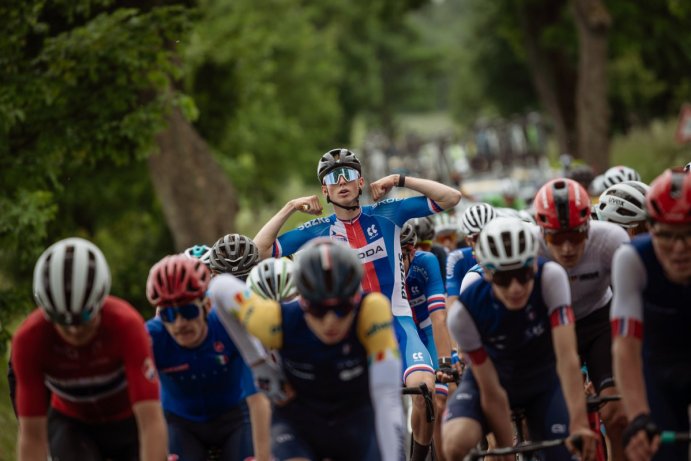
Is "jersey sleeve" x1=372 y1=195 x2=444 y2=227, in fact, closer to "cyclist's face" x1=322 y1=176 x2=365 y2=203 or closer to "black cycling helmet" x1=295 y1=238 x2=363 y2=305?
"cyclist's face" x1=322 y1=176 x2=365 y2=203

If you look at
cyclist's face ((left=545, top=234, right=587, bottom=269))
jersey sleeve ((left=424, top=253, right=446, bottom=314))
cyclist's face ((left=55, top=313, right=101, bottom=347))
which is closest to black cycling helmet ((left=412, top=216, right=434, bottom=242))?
jersey sleeve ((left=424, top=253, right=446, bottom=314))

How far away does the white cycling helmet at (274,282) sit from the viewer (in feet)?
22.6

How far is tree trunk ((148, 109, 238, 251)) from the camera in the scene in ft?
60.8

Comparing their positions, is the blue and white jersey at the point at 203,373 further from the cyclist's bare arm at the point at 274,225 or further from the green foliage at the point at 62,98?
the green foliage at the point at 62,98

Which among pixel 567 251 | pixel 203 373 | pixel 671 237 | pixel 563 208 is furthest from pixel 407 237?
pixel 671 237

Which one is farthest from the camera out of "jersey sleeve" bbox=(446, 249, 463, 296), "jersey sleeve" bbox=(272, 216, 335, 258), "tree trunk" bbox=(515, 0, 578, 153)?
"tree trunk" bbox=(515, 0, 578, 153)

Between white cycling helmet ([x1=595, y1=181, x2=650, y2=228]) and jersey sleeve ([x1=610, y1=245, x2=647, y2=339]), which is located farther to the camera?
white cycling helmet ([x1=595, y1=181, x2=650, y2=228])

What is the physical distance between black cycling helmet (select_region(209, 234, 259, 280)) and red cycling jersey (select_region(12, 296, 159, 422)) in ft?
8.44

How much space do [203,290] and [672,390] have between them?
9.34 feet

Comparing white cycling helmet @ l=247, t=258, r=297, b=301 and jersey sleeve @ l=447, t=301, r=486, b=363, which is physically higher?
white cycling helmet @ l=247, t=258, r=297, b=301

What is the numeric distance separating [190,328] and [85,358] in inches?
29.4

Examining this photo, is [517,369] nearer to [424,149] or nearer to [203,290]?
[203,290]

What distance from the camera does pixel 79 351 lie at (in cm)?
590

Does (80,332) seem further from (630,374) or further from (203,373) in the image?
(630,374)
